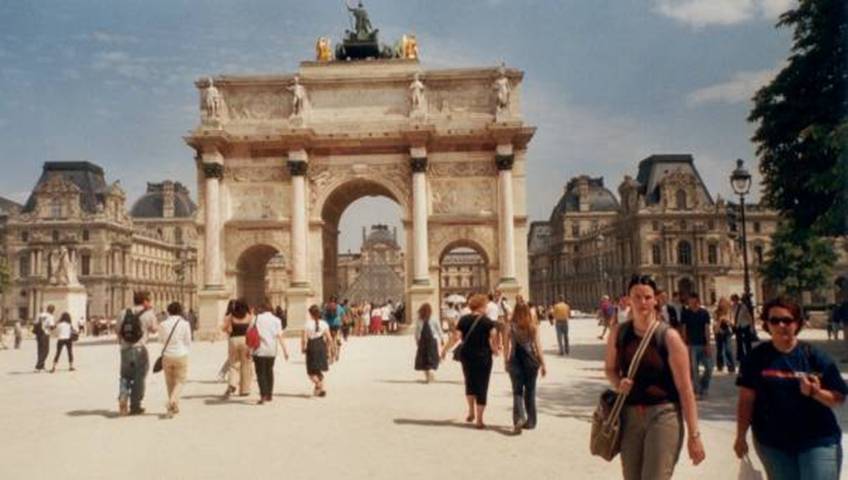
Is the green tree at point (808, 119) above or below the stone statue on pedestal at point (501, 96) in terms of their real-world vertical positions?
below

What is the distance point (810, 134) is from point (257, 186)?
21994 mm

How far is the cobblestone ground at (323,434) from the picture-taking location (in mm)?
7148

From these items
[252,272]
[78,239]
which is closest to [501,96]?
[252,272]

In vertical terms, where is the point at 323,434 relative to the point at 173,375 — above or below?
below

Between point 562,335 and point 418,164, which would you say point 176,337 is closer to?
point 562,335

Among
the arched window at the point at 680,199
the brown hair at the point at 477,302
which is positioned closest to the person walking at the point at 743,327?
the brown hair at the point at 477,302

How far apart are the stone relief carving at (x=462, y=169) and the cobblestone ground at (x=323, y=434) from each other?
18.4 metres

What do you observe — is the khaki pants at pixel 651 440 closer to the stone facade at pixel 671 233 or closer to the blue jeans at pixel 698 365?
the blue jeans at pixel 698 365

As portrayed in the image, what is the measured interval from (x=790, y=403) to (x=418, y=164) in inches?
1096

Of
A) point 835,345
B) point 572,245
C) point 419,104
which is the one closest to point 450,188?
point 419,104

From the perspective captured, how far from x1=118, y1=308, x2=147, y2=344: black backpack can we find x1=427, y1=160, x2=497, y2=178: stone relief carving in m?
22.5

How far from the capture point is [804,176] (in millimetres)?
18438

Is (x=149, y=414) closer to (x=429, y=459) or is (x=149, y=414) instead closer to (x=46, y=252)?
(x=429, y=459)

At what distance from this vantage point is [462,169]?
32844mm
